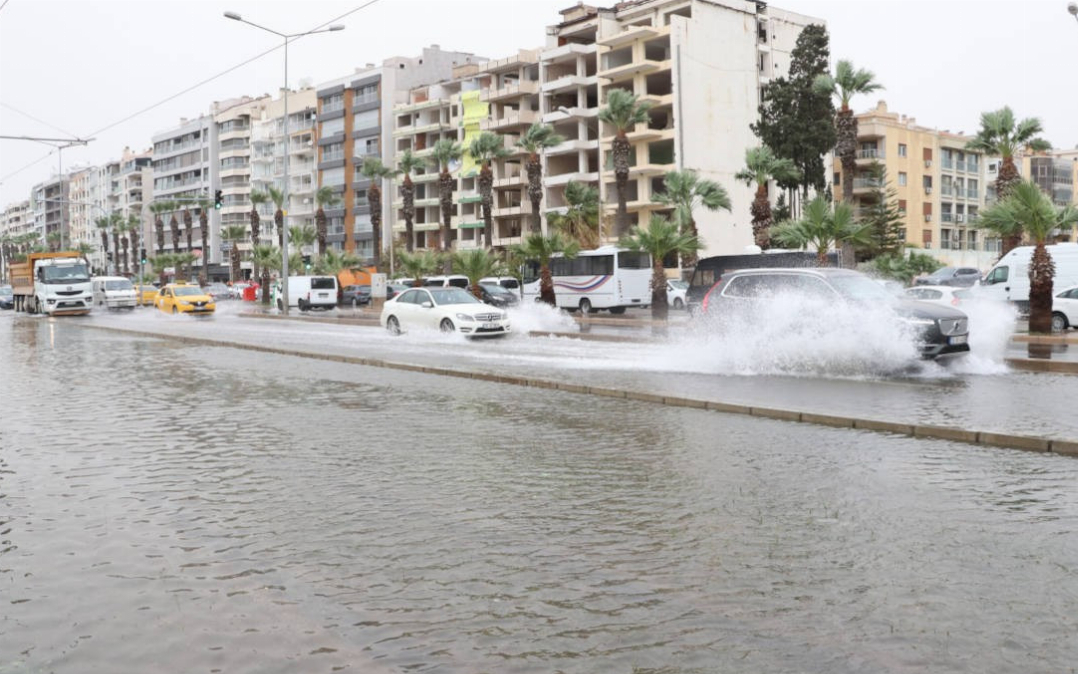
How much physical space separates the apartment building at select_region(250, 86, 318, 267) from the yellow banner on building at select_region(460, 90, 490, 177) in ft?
83.7

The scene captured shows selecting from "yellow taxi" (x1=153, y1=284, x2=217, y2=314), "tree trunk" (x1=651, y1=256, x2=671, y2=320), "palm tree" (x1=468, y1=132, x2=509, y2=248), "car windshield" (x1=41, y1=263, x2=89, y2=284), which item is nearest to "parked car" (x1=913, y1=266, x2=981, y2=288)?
"tree trunk" (x1=651, y1=256, x2=671, y2=320)

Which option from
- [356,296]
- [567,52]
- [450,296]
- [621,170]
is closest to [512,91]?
[567,52]

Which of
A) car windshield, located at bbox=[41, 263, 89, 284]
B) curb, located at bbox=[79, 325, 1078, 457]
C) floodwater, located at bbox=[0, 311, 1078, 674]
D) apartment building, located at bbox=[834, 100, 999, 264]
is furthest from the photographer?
apartment building, located at bbox=[834, 100, 999, 264]

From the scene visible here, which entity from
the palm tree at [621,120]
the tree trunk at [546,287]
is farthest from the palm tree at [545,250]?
the palm tree at [621,120]

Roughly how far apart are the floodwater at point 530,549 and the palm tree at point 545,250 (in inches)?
1210

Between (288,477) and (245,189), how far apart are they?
130723 mm

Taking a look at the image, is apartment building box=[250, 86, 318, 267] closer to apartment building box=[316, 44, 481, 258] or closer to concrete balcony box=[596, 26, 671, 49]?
apartment building box=[316, 44, 481, 258]

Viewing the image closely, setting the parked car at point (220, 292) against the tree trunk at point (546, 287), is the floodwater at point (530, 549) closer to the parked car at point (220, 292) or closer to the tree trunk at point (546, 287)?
the tree trunk at point (546, 287)

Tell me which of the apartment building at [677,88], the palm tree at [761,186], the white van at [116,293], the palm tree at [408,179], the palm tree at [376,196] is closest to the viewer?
the palm tree at [761,186]

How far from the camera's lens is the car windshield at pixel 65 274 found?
49031 millimetres

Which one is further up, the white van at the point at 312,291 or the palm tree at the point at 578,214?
the palm tree at the point at 578,214

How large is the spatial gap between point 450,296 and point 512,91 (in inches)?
2411

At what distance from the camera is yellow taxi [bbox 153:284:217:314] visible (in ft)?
157

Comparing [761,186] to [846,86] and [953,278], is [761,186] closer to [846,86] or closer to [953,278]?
[846,86]
